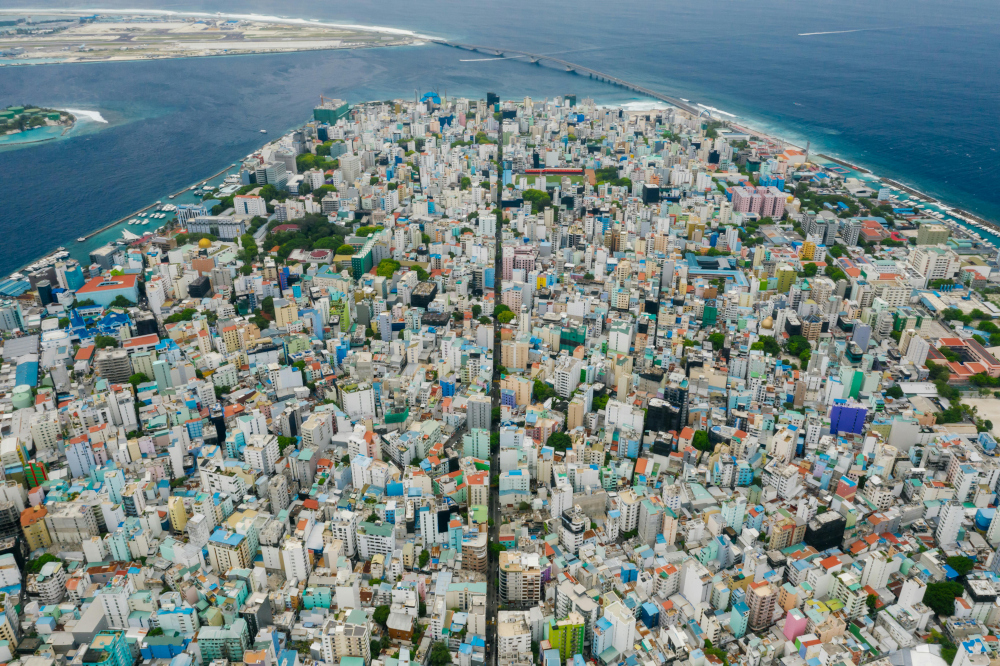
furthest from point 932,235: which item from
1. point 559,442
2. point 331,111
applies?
point 331,111

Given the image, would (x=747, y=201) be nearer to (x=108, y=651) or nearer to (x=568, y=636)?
(x=568, y=636)

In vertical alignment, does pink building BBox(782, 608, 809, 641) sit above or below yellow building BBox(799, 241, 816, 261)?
below

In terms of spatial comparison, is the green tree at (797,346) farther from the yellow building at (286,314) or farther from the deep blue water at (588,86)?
the deep blue water at (588,86)

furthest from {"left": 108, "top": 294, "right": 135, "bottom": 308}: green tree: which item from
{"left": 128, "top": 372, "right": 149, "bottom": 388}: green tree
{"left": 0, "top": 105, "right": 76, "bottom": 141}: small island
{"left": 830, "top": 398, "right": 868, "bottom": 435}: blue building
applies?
{"left": 0, "top": 105, "right": 76, "bottom": 141}: small island

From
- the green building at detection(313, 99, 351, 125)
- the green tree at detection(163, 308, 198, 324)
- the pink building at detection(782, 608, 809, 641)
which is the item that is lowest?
the pink building at detection(782, 608, 809, 641)

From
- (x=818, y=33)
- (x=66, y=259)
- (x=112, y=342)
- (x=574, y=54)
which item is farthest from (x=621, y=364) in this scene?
(x=818, y=33)

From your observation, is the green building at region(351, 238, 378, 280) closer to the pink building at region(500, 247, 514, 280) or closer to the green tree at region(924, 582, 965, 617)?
the pink building at region(500, 247, 514, 280)

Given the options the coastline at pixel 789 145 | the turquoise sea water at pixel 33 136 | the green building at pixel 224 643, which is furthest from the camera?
the turquoise sea water at pixel 33 136

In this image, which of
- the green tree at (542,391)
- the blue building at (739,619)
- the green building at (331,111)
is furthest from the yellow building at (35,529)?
the green building at (331,111)
